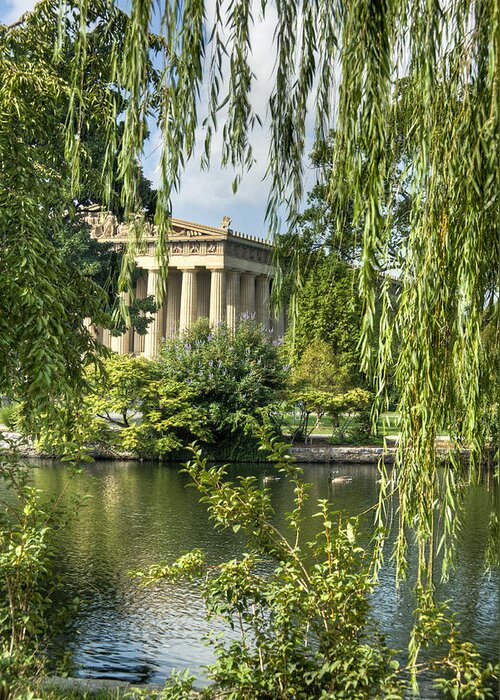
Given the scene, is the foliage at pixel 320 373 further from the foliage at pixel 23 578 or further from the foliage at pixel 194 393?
the foliage at pixel 23 578

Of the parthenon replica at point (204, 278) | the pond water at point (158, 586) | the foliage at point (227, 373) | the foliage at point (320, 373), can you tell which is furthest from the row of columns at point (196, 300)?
the pond water at point (158, 586)

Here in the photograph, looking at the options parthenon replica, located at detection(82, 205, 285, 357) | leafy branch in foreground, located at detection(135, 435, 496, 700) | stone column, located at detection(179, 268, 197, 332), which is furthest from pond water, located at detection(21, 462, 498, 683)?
stone column, located at detection(179, 268, 197, 332)

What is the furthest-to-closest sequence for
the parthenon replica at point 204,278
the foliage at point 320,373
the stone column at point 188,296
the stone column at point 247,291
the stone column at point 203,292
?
the stone column at point 203,292 → the stone column at point 247,291 → the stone column at point 188,296 → the parthenon replica at point 204,278 → the foliage at point 320,373

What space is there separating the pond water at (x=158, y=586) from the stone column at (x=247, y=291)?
3633 cm

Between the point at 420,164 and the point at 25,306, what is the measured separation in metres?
4.09

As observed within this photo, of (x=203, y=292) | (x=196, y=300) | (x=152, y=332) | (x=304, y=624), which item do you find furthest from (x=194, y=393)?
(x=203, y=292)

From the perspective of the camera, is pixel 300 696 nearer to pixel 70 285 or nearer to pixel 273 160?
pixel 273 160

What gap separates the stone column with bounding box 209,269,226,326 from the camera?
2020 inches

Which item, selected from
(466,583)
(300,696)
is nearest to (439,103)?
(300,696)

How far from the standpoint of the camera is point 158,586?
404 inches

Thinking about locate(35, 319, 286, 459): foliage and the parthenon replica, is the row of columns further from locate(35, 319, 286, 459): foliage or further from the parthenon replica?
locate(35, 319, 286, 459): foliage

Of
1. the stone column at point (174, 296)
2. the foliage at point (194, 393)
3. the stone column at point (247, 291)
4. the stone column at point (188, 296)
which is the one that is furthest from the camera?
the stone column at point (174, 296)

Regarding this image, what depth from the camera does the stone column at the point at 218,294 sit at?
168 feet

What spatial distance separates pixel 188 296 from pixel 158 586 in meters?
42.3
